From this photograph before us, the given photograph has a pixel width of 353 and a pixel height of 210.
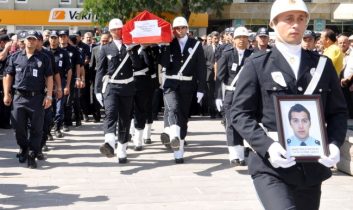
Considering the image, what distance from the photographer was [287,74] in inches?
157

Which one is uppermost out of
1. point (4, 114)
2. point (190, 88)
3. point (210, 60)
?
point (190, 88)

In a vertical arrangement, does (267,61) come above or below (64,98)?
above

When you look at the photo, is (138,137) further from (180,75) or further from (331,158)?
(331,158)

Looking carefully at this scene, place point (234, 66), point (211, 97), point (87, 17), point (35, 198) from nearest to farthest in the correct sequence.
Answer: point (35, 198), point (234, 66), point (211, 97), point (87, 17)

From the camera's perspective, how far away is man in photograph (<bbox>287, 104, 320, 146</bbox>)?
12.3 feet

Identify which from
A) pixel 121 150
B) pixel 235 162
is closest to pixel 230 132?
pixel 235 162

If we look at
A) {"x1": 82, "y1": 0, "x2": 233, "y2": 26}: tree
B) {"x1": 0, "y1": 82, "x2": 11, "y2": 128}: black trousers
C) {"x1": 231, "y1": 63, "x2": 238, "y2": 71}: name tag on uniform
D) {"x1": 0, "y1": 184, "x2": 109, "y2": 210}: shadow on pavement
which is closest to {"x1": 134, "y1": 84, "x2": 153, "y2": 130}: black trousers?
{"x1": 231, "y1": 63, "x2": 238, "y2": 71}: name tag on uniform

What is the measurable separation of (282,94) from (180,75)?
5686mm

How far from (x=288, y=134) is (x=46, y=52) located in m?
6.27

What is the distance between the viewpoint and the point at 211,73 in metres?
16.0

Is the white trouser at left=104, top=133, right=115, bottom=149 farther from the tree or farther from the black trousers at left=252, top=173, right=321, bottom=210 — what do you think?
the tree

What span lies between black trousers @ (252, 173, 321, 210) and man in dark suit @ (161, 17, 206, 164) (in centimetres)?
540

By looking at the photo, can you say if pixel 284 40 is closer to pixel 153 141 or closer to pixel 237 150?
pixel 237 150

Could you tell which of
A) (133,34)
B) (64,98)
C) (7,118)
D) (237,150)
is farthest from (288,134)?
(7,118)
